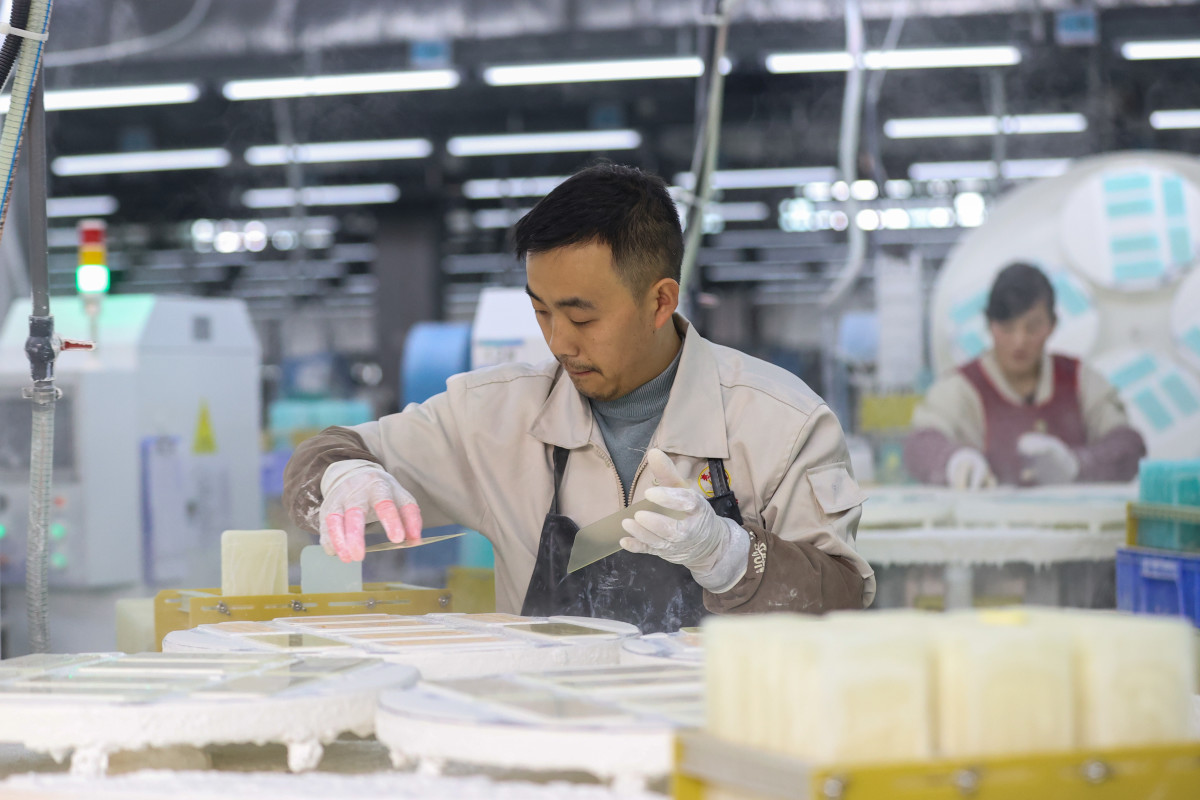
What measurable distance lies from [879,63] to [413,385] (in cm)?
271

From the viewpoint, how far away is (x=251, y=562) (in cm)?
191

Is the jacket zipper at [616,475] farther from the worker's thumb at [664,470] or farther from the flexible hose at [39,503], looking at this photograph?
the flexible hose at [39,503]

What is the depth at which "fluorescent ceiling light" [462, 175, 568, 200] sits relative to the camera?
998 cm

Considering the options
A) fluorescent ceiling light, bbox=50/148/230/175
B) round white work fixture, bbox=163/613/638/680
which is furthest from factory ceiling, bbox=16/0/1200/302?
round white work fixture, bbox=163/613/638/680

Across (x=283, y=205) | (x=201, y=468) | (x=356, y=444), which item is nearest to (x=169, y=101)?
(x=283, y=205)

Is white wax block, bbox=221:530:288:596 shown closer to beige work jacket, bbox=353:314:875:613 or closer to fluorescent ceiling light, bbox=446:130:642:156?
beige work jacket, bbox=353:314:875:613

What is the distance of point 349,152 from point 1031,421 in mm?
5946

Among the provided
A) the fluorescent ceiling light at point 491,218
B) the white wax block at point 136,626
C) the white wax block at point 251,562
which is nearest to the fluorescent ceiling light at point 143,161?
the fluorescent ceiling light at point 491,218

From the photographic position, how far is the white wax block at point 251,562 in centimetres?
190

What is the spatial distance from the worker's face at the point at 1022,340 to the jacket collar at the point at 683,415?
9.45 ft

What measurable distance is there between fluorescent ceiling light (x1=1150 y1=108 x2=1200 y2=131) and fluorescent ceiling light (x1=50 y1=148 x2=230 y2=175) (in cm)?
588

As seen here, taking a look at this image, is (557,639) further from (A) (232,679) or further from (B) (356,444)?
(B) (356,444)

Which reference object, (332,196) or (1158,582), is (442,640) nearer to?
(1158,582)

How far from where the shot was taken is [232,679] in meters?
1.17
